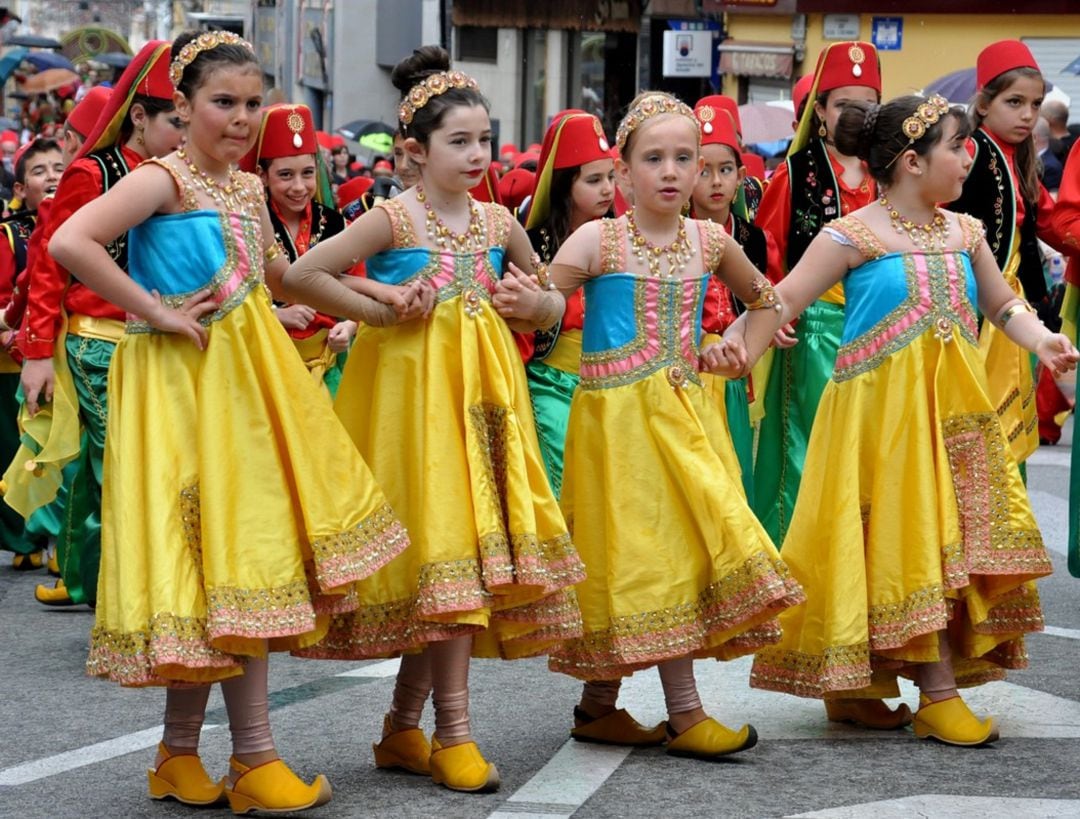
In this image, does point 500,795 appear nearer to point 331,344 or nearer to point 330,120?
point 331,344

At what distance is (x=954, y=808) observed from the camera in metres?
4.93

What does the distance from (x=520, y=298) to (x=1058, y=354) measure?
154cm

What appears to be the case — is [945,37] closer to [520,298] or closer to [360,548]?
[520,298]

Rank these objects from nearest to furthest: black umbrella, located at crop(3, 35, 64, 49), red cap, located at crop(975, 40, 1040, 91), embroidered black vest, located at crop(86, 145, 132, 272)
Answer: embroidered black vest, located at crop(86, 145, 132, 272) < red cap, located at crop(975, 40, 1040, 91) < black umbrella, located at crop(3, 35, 64, 49)

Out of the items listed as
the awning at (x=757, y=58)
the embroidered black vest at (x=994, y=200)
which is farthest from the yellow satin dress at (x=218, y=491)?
the awning at (x=757, y=58)

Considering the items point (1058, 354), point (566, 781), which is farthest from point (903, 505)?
point (566, 781)

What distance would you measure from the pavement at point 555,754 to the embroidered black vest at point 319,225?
67.4 inches

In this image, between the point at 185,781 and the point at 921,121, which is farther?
the point at 921,121

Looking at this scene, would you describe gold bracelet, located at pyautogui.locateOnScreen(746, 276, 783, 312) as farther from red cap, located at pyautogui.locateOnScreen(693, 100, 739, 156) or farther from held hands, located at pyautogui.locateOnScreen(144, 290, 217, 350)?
red cap, located at pyautogui.locateOnScreen(693, 100, 739, 156)

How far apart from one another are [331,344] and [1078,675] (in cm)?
263

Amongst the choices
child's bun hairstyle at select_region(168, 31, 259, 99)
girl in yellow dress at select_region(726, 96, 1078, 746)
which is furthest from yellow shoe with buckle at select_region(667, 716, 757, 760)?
child's bun hairstyle at select_region(168, 31, 259, 99)

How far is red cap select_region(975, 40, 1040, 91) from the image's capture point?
741 cm

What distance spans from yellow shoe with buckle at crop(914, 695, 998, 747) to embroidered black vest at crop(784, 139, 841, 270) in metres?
2.42

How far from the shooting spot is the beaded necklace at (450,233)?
5184mm
